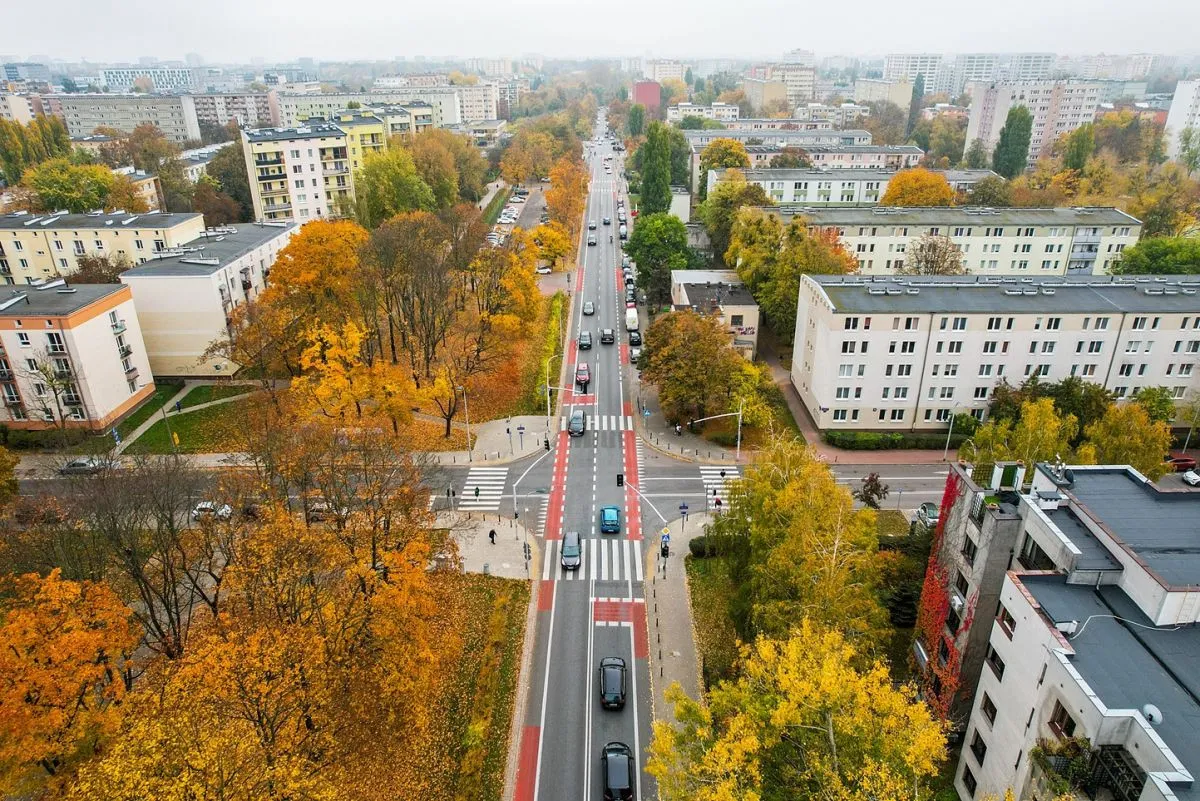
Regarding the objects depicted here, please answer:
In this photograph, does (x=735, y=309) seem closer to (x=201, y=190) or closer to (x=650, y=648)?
(x=650, y=648)

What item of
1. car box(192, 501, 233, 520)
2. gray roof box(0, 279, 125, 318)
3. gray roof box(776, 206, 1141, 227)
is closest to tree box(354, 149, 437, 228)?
gray roof box(0, 279, 125, 318)

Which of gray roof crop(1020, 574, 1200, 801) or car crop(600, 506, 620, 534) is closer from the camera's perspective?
gray roof crop(1020, 574, 1200, 801)

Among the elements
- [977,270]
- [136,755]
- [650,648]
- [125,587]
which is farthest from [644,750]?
[977,270]

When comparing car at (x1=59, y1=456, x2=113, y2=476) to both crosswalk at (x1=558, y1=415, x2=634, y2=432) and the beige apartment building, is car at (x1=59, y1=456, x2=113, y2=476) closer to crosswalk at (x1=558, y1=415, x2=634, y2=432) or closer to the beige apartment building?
crosswalk at (x1=558, y1=415, x2=634, y2=432)

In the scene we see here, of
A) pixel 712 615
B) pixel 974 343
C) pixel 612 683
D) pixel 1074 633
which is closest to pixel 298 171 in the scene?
pixel 974 343

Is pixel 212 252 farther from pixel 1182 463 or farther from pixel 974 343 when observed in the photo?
pixel 1182 463
